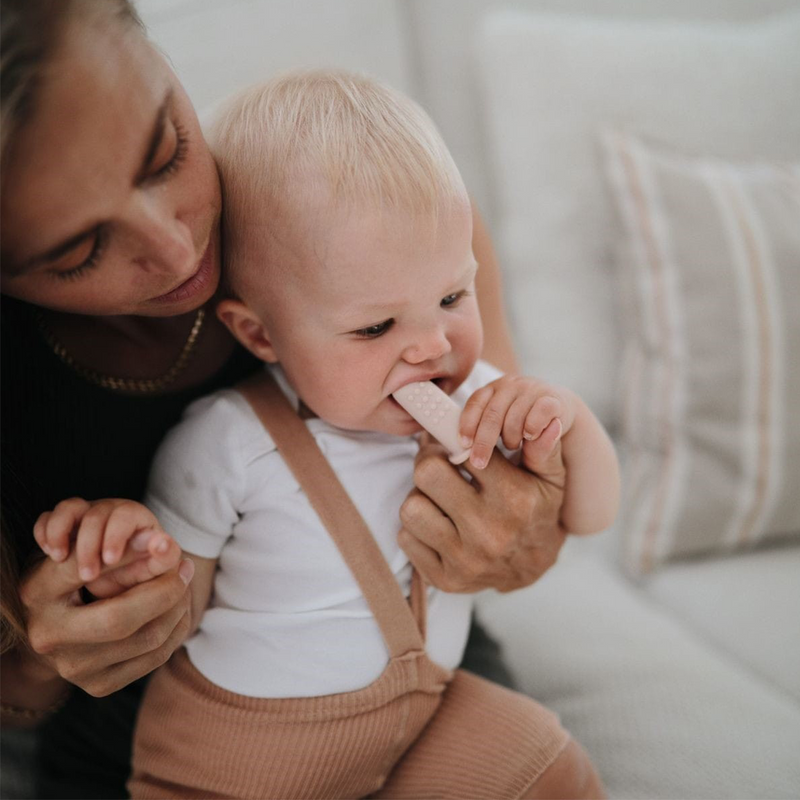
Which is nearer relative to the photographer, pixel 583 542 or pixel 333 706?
pixel 333 706

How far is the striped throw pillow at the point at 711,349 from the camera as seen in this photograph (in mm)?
1069

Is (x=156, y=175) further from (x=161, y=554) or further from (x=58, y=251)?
(x=161, y=554)

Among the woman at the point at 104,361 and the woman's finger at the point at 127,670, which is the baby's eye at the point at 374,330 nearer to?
the woman at the point at 104,361

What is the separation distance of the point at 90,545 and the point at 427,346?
31 centimetres

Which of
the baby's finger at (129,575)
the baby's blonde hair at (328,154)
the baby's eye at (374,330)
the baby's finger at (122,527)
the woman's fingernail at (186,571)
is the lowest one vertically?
the woman's fingernail at (186,571)

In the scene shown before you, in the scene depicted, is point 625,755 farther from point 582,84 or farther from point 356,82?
point 582,84

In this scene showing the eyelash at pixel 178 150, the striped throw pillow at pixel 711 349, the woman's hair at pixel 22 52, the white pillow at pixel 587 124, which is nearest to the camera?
the woman's hair at pixel 22 52

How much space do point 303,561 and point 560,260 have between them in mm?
728

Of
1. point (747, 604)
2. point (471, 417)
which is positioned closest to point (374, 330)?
point (471, 417)

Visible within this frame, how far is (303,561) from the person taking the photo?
2.37 ft

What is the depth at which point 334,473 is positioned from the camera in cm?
73

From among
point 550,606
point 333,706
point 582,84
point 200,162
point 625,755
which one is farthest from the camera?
point 582,84

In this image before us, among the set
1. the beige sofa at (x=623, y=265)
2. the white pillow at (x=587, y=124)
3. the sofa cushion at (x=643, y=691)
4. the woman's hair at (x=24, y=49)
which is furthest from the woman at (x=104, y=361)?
the white pillow at (x=587, y=124)

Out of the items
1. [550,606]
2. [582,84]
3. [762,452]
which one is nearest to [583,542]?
[550,606]
